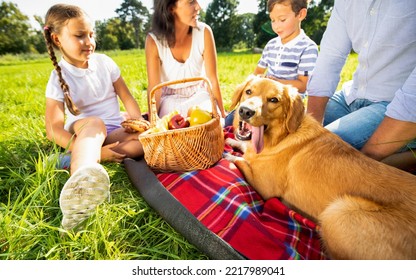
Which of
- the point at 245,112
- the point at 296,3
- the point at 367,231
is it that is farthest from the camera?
the point at 296,3

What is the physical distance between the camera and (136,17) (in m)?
3.23

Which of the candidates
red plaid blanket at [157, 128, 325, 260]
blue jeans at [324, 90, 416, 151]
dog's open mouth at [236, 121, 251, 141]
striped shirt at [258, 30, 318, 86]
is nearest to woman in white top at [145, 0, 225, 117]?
striped shirt at [258, 30, 318, 86]

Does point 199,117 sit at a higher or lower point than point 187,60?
lower

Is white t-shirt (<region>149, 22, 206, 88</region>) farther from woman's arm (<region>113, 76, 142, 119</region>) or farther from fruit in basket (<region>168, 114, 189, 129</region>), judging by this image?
fruit in basket (<region>168, 114, 189, 129</region>)

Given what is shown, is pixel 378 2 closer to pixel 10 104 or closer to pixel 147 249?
pixel 147 249

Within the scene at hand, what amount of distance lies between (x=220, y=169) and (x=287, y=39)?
2251 millimetres

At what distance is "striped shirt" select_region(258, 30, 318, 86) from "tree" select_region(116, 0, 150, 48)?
5.87ft

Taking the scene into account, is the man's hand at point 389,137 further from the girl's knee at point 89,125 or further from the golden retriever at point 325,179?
the girl's knee at point 89,125

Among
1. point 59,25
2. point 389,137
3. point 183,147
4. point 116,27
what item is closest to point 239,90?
point 183,147

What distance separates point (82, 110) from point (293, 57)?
8.80 feet

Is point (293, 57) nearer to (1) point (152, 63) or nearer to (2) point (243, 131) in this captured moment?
(2) point (243, 131)
